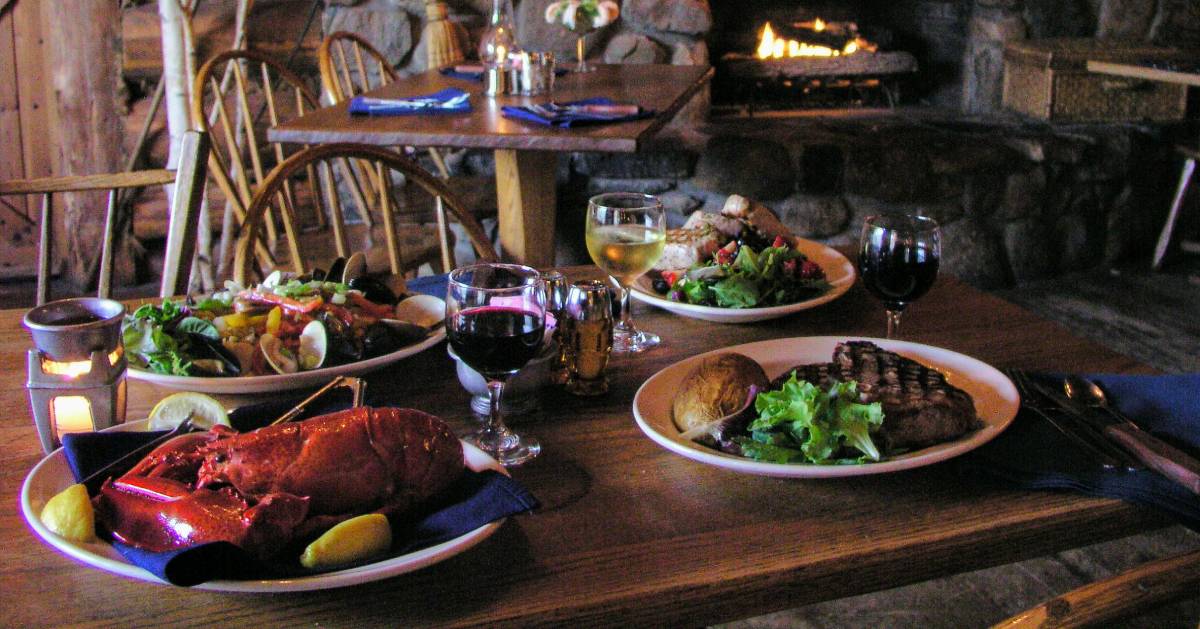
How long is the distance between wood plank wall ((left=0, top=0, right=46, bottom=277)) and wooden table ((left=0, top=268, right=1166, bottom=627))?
10.2ft

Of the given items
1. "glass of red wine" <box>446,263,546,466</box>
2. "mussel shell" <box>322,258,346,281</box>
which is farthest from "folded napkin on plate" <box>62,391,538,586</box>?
"mussel shell" <box>322,258,346,281</box>

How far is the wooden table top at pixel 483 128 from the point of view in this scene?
87.3 inches

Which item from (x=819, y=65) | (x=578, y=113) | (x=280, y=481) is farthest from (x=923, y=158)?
(x=280, y=481)

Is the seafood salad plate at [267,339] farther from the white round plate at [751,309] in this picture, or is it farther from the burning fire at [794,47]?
the burning fire at [794,47]

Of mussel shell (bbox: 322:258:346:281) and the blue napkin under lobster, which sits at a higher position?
mussel shell (bbox: 322:258:346:281)

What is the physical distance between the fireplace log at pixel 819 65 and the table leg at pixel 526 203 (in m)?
1.49

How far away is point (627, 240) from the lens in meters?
1.23

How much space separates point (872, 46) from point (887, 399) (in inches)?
139

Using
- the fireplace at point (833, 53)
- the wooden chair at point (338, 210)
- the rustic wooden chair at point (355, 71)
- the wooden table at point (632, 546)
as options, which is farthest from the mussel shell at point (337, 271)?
the fireplace at point (833, 53)

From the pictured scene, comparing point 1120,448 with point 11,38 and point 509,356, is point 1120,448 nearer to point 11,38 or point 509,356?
point 509,356

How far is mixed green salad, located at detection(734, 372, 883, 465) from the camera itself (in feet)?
2.94

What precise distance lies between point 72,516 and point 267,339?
0.36 meters

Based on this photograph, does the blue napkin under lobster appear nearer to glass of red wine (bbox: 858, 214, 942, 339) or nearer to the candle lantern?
the candle lantern

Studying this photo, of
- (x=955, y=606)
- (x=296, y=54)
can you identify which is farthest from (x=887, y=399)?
(x=296, y=54)
